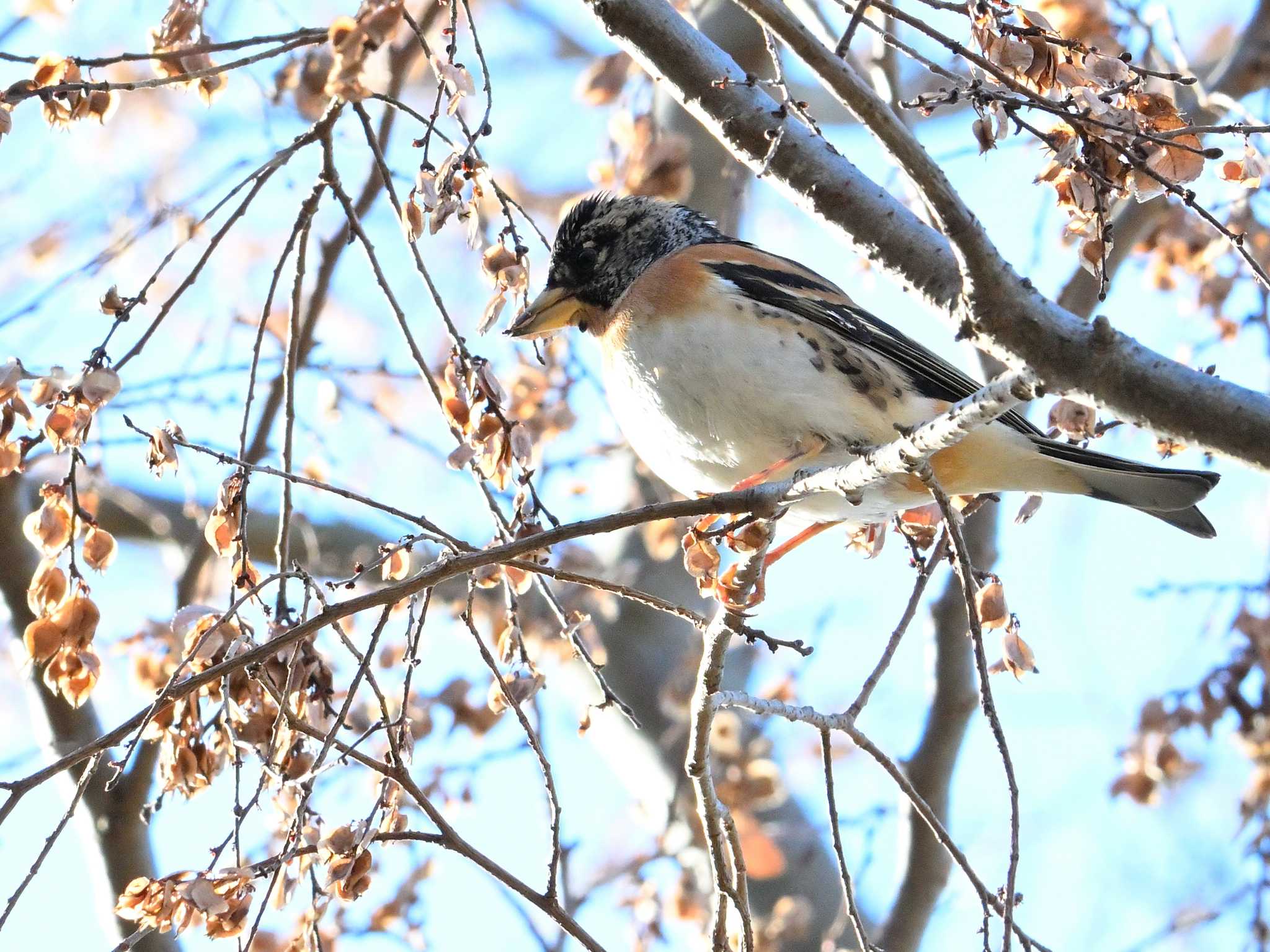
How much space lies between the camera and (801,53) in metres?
2.00

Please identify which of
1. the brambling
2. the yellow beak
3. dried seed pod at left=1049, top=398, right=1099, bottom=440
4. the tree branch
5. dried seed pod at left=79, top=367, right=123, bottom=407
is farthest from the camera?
the yellow beak

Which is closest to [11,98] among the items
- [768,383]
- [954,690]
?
[768,383]

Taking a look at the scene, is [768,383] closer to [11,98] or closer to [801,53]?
[801,53]

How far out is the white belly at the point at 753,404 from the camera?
3.21m

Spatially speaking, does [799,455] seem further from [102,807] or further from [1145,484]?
[102,807]

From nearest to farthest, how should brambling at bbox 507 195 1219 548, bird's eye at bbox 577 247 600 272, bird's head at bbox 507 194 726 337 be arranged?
brambling at bbox 507 195 1219 548
bird's head at bbox 507 194 726 337
bird's eye at bbox 577 247 600 272

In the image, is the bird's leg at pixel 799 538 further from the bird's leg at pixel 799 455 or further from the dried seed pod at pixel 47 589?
the dried seed pod at pixel 47 589

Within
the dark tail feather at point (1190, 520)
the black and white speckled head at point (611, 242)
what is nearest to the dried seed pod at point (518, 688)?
the black and white speckled head at point (611, 242)

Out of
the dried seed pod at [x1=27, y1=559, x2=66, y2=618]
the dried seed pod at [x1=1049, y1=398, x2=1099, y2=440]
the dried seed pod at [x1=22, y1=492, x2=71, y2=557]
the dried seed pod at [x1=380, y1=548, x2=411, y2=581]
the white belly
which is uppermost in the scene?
the white belly

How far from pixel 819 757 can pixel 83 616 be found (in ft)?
5.04

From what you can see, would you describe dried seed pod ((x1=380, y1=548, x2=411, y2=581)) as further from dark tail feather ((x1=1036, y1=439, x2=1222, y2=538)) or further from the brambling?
dark tail feather ((x1=1036, y1=439, x2=1222, y2=538))

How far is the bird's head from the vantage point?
3.94 m

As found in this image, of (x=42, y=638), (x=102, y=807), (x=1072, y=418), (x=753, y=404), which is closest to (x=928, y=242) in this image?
(x=1072, y=418)

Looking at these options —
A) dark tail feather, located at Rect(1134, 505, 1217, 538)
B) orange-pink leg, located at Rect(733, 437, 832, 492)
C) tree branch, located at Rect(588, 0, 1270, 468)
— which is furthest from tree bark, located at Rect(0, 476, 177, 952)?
dark tail feather, located at Rect(1134, 505, 1217, 538)
